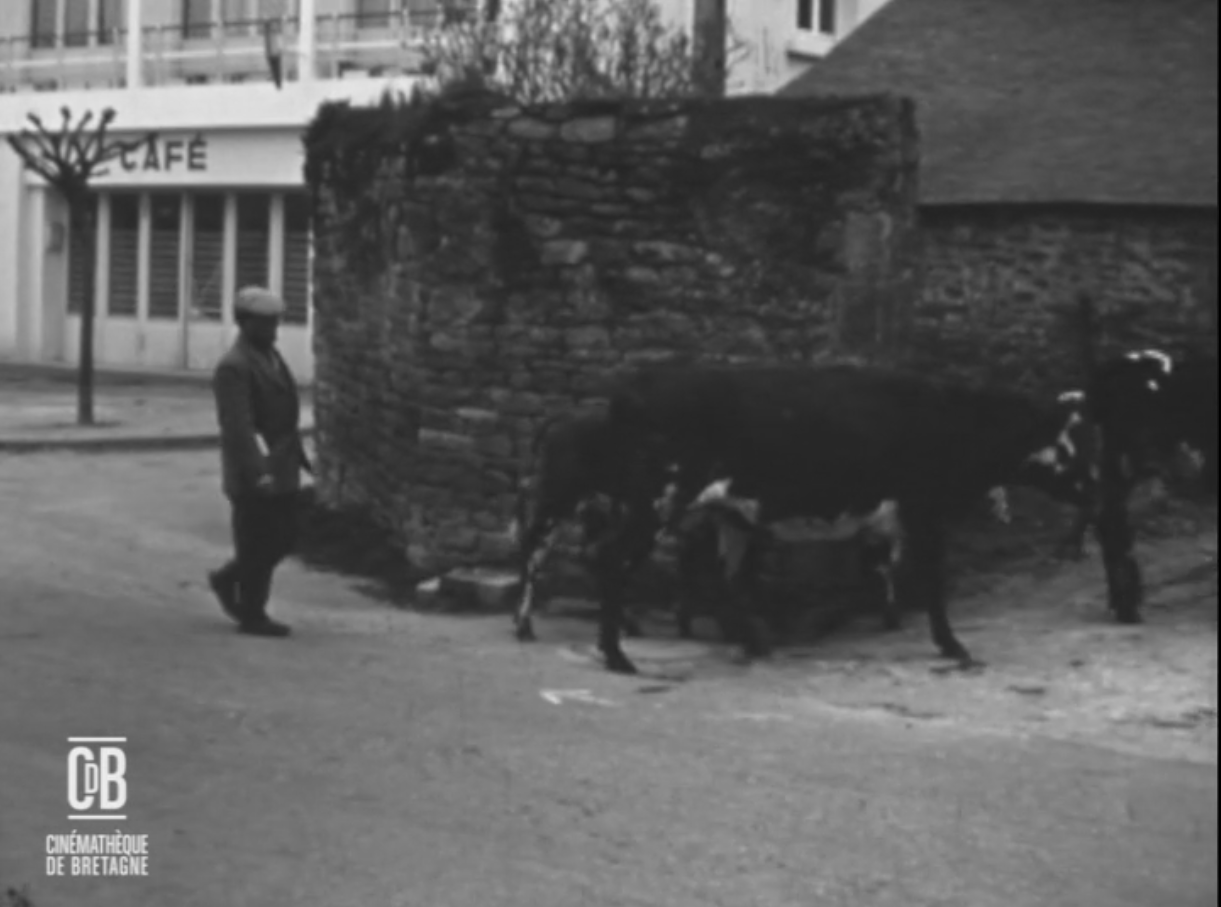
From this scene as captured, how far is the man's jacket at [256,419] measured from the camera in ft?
30.3

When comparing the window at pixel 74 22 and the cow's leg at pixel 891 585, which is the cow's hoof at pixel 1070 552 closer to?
the cow's leg at pixel 891 585

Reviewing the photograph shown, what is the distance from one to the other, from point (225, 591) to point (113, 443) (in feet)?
37.0

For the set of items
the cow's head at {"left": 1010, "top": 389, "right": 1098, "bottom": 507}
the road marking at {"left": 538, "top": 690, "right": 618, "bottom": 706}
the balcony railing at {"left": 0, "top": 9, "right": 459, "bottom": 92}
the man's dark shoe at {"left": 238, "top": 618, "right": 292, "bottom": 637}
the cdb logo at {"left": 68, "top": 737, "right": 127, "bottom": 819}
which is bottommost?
the man's dark shoe at {"left": 238, "top": 618, "right": 292, "bottom": 637}

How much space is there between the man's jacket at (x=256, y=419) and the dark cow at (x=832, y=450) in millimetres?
1733

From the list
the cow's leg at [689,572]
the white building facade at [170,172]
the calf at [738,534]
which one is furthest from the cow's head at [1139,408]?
the white building facade at [170,172]

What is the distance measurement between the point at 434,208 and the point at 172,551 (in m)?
3.55

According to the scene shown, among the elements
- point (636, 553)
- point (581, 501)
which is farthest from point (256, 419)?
point (636, 553)

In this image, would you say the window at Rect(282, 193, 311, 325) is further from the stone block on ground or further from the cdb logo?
the cdb logo

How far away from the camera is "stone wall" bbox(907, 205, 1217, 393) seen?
212 centimetres

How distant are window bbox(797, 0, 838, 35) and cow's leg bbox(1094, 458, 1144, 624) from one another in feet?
3.96

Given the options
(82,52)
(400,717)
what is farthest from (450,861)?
(82,52)

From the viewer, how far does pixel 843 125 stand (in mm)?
7301

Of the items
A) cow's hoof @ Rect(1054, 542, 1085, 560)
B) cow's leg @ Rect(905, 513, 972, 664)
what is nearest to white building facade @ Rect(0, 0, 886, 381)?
cow's leg @ Rect(905, 513, 972, 664)

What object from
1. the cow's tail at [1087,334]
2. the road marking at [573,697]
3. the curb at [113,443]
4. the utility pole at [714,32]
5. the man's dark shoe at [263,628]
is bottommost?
the curb at [113,443]
